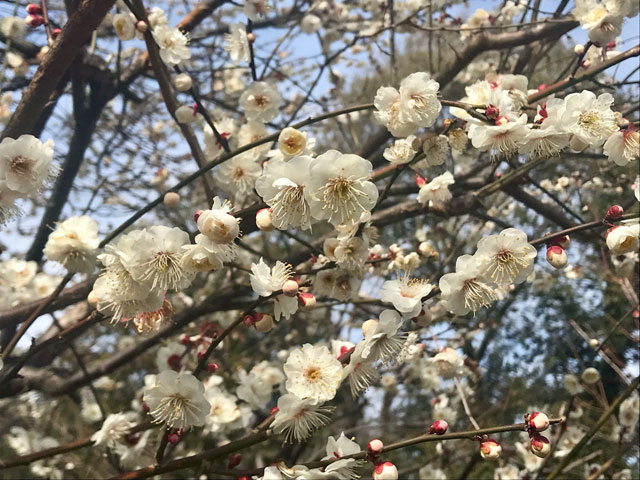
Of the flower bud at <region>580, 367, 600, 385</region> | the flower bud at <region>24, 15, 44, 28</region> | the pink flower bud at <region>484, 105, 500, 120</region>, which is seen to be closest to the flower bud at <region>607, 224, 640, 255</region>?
the pink flower bud at <region>484, 105, 500, 120</region>

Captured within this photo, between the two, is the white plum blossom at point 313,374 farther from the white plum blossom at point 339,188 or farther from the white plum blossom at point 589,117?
the white plum blossom at point 589,117

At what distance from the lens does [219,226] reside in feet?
4.05

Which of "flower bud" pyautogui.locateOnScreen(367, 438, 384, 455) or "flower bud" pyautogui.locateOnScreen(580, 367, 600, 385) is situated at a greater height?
"flower bud" pyautogui.locateOnScreen(367, 438, 384, 455)

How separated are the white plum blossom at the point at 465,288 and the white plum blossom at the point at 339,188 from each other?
1.07 ft

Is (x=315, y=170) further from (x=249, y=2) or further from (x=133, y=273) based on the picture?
(x=249, y=2)

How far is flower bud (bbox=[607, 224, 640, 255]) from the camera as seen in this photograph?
4.46 ft

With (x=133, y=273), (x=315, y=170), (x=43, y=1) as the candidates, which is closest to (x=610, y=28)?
(x=315, y=170)

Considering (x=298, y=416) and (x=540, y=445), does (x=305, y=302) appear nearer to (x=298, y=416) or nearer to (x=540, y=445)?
(x=298, y=416)

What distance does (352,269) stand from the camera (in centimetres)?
182

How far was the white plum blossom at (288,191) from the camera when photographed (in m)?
1.26

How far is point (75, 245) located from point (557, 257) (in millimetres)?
1407

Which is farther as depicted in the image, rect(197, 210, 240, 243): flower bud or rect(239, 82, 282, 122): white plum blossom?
rect(239, 82, 282, 122): white plum blossom

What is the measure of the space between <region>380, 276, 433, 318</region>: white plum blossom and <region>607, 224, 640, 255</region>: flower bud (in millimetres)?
503

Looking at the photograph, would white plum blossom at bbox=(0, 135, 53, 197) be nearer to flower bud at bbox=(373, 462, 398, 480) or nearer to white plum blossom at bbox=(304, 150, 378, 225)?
white plum blossom at bbox=(304, 150, 378, 225)
